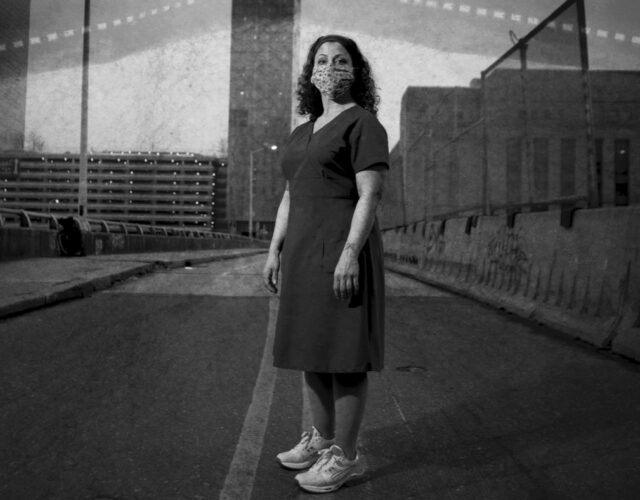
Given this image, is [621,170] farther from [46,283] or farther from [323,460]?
[46,283]

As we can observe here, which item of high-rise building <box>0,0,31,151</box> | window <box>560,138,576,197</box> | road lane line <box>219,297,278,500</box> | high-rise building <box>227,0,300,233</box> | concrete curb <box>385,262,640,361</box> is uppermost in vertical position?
high-rise building <box>227,0,300,233</box>

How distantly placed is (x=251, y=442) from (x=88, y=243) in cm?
1718

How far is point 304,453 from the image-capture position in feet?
8.54

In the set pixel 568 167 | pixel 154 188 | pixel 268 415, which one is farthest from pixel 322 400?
pixel 154 188

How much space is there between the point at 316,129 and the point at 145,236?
24.6 m

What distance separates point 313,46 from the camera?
2.67m

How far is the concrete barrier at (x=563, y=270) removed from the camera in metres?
5.09

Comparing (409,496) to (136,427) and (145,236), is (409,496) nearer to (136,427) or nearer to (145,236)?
(136,427)

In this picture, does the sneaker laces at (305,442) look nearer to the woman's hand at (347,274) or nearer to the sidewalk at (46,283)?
the woman's hand at (347,274)

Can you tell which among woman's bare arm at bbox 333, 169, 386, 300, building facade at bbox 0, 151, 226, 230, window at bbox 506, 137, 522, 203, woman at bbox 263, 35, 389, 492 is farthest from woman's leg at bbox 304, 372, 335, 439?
building facade at bbox 0, 151, 226, 230

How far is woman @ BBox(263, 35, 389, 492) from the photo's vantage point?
7.69 feet

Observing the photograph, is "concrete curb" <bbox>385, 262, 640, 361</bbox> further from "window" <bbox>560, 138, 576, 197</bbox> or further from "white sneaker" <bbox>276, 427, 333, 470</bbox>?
"white sneaker" <bbox>276, 427, 333, 470</bbox>

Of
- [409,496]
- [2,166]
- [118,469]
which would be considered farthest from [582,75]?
[2,166]

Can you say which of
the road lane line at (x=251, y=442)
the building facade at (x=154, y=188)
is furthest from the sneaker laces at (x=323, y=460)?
the building facade at (x=154, y=188)
